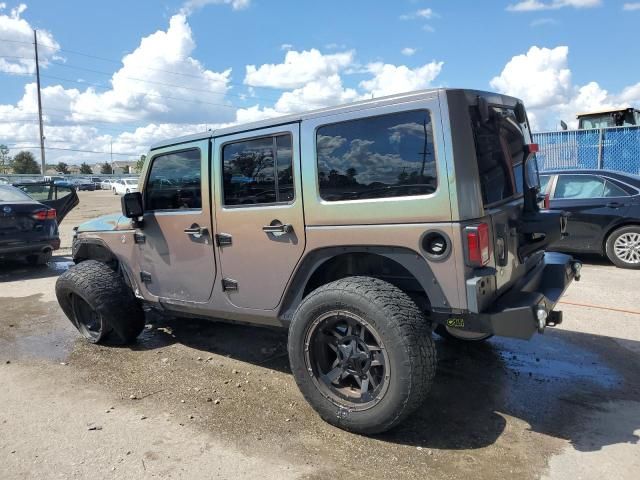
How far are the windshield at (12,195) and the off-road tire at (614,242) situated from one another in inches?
388

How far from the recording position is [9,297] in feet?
23.5

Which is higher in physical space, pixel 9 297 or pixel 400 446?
pixel 9 297

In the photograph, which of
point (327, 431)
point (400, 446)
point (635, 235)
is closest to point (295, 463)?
point (327, 431)

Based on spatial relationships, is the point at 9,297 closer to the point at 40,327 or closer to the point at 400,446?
the point at 40,327

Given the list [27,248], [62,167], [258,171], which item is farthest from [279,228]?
[62,167]

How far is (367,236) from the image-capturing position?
3.11 m

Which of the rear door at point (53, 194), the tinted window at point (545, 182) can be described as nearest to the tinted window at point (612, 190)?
the tinted window at point (545, 182)

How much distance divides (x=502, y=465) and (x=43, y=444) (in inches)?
109

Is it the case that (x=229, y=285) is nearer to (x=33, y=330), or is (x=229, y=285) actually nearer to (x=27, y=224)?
(x=33, y=330)

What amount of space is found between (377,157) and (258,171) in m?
1.00

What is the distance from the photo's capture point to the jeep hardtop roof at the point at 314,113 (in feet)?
9.74

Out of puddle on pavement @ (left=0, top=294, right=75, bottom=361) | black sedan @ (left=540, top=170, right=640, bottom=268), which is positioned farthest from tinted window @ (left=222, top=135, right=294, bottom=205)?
black sedan @ (left=540, top=170, right=640, bottom=268)

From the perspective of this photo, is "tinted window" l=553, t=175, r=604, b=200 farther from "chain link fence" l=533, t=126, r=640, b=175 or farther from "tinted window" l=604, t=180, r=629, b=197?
"chain link fence" l=533, t=126, r=640, b=175

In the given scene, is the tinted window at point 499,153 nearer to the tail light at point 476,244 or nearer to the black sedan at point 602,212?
the tail light at point 476,244
